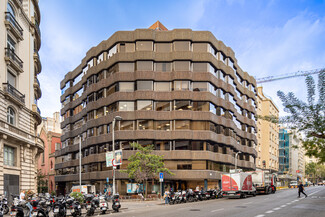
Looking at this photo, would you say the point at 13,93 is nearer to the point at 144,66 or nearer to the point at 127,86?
the point at 127,86

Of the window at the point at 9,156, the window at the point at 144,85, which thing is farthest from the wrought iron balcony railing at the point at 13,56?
the window at the point at 144,85

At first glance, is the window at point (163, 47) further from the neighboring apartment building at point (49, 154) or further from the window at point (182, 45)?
the neighboring apartment building at point (49, 154)

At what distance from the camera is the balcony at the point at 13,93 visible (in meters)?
28.4

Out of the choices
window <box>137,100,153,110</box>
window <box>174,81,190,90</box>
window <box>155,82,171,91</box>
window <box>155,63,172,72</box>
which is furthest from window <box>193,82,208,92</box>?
window <box>137,100,153,110</box>

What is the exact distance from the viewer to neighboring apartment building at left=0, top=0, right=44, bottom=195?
28.3 metres

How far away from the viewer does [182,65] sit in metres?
51.9

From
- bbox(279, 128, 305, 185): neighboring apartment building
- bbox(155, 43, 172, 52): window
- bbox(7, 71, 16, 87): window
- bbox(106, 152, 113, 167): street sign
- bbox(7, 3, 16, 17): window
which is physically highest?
bbox(155, 43, 172, 52): window

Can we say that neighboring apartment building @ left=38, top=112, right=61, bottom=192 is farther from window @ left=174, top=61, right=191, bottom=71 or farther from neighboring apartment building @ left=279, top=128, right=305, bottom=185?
neighboring apartment building @ left=279, top=128, right=305, bottom=185

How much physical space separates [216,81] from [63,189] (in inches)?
1654

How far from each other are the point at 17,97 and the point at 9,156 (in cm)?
539

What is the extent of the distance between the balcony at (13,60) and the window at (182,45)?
25423 millimetres

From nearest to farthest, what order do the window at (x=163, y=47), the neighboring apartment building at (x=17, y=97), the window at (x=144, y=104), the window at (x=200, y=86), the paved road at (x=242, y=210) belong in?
1. the paved road at (x=242, y=210)
2. the neighboring apartment building at (x=17, y=97)
3. the window at (x=144, y=104)
4. the window at (x=200, y=86)
5. the window at (x=163, y=47)

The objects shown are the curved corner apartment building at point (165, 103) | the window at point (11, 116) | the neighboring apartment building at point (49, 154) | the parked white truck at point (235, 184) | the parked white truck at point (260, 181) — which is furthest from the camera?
the neighboring apartment building at point (49, 154)

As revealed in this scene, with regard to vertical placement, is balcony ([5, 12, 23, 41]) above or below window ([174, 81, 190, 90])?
above
